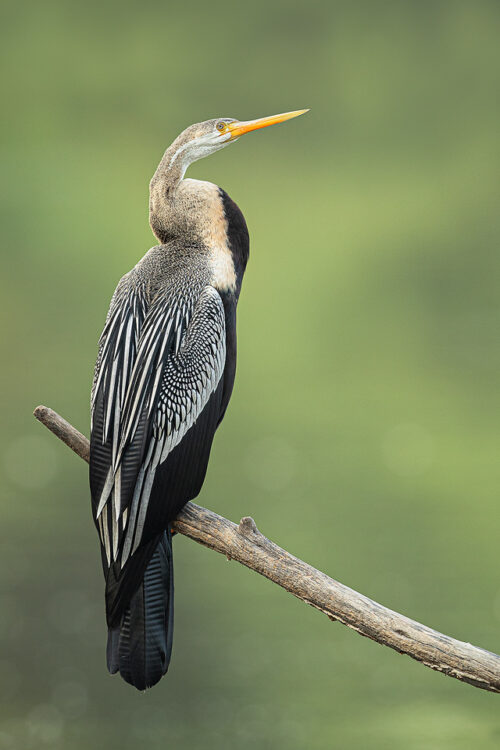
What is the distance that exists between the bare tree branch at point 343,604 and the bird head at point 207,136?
0.95 metres

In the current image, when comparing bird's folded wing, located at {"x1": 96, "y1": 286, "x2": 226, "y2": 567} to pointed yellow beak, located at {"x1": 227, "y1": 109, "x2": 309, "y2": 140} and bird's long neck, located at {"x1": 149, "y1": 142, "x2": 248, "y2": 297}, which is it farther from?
pointed yellow beak, located at {"x1": 227, "y1": 109, "x2": 309, "y2": 140}

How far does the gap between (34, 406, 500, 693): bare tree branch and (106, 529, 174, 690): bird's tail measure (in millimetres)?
171

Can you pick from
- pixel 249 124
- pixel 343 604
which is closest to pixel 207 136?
pixel 249 124

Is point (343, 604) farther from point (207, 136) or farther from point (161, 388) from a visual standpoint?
point (207, 136)

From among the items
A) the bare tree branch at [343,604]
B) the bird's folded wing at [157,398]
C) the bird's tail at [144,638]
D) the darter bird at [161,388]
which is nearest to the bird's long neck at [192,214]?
the darter bird at [161,388]

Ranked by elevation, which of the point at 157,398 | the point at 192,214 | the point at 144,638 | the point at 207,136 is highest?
the point at 207,136

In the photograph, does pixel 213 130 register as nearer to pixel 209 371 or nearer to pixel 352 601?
pixel 209 371

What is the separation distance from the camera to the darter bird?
1.91 metres

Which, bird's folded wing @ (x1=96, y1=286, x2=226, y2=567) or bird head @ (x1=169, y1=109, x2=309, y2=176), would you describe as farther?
bird head @ (x1=169, y1=109, x2=309, y2=176)

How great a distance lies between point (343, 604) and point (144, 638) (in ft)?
1.52

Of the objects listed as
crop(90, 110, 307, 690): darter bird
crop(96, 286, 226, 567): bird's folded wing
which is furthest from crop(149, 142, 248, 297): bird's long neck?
crop(96, 286, 226, 567): bird's folded wing

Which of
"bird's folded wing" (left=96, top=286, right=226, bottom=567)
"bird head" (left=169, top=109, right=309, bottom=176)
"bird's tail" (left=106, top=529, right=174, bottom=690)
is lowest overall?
"bird's tail" (left=106, top=529, right=174, bottom=690)

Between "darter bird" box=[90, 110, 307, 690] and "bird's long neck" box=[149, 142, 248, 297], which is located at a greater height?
"bird's long neck" box=[149, 142, 248, 297]

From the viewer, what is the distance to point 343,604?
191 centimetres
